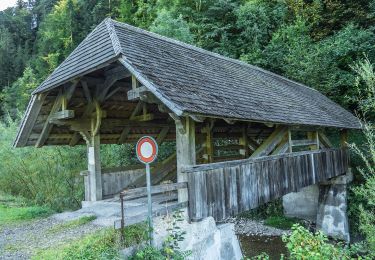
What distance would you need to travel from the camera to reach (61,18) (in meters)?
27.1

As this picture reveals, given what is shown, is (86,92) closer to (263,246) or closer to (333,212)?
(263,246)

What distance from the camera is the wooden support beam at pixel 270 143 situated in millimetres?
7004

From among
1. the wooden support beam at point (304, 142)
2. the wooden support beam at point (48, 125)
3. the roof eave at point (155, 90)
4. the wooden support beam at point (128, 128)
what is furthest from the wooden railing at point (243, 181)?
the wooden support beam at point (48, 125)

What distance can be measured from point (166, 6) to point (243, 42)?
17.5 ft

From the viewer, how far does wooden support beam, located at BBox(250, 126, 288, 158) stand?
276 inches

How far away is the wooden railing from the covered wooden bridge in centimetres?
2

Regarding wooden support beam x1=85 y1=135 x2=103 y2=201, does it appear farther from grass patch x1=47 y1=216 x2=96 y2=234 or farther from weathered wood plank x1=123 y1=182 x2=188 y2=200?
weathered wood plank x1=123 y1=182 x2=188 y2=200

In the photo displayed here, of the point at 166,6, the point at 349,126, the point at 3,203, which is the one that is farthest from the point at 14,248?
the point at 166,6

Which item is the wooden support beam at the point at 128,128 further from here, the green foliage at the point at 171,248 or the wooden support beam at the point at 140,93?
the green foliage at the point at 171,248

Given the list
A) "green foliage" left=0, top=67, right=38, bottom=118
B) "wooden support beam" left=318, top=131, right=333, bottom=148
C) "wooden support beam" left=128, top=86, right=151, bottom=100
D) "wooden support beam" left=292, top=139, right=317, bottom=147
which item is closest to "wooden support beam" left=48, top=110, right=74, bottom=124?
"wooden support beam" left=128, top=86, right=151, bottom=100

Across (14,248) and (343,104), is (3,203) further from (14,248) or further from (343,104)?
(343,104)

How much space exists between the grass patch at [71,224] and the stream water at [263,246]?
581 cm

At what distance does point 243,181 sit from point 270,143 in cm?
148

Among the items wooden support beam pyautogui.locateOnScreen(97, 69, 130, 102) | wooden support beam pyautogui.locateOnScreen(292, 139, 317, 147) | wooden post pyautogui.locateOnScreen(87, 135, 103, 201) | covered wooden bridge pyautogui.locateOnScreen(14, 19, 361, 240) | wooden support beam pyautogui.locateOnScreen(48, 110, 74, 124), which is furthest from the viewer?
wooden support beam pyautogui.locateOnScreen(292, 139, 317, 147)
